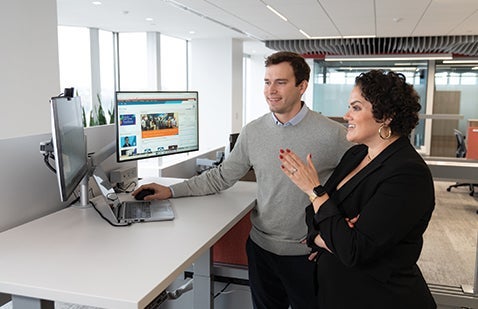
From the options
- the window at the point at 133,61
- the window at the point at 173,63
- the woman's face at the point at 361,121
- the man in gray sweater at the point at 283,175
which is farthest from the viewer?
the window at the point at 173,63

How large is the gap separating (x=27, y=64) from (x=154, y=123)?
2312 millimetres

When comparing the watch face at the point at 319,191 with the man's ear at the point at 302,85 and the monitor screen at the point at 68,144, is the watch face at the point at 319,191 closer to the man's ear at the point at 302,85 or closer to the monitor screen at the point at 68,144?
the man's ear at the point at 302,85

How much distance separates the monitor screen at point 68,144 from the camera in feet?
4.99

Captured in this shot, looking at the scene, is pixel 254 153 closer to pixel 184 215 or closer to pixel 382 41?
pixel 184 215

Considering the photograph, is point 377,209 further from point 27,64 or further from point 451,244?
point 451,244

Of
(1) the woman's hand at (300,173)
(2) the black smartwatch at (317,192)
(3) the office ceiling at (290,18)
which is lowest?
(2) the black smartwatch at (317,192)

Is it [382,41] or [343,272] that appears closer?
[343,272]

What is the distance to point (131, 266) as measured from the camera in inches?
53.1

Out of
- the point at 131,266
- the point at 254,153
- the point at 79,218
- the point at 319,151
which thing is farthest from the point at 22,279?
the point at 319,151

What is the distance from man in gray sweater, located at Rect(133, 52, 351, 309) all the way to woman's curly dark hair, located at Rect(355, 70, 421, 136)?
49 cm

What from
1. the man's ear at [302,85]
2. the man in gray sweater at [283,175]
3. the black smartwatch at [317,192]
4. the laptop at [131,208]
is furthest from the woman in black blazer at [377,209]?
the laptop at [131,208]

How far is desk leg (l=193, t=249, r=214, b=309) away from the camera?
2133 millimetres

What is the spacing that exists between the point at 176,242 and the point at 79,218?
0.54m

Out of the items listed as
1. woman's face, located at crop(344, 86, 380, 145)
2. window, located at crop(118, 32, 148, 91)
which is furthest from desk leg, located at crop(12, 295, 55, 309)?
window, located at crop(118, 32, 148, 91)
